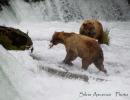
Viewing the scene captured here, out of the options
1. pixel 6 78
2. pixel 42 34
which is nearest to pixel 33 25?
pixel 42 34

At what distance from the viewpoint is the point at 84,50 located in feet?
20.1

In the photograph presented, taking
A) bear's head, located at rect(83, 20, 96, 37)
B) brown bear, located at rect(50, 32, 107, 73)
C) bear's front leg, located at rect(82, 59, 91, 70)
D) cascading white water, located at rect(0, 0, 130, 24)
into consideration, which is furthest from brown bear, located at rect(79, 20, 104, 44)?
cascading white water, located at rect(0, 0, 130, 24)

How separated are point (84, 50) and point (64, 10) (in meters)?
6.58

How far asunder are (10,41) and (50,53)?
879 millimetres

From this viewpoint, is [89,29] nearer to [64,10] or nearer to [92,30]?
[92,30]

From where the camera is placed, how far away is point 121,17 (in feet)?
45.6

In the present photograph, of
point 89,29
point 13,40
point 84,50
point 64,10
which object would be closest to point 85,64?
point 84,50

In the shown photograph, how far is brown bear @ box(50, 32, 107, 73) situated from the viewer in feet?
20.1

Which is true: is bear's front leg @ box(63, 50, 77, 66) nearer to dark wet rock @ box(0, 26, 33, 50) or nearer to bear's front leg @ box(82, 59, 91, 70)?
bear's front leg @ box(82, 59, 91, 70)

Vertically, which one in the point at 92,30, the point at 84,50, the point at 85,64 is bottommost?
the point at 92,30

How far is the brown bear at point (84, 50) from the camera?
6133 millimetres

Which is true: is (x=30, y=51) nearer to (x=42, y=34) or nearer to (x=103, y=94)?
(x=103, y=94)

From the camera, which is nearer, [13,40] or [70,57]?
[70,57]

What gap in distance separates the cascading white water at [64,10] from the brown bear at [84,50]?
174 inches
